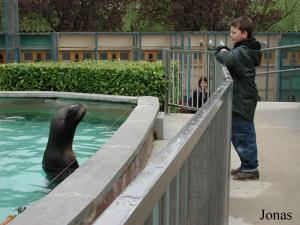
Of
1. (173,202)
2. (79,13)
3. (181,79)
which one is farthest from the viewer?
(79,13)

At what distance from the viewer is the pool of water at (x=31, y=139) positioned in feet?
21.0

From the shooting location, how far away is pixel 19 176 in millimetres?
7043

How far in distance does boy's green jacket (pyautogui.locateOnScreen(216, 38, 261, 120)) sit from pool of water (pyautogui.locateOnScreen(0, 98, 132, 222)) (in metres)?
2.36

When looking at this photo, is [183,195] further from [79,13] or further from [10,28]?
[79,13]

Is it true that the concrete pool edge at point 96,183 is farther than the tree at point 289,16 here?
No

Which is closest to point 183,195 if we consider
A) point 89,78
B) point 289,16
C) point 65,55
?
point 89,78

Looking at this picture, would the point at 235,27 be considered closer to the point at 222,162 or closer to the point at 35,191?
the point at 222,162

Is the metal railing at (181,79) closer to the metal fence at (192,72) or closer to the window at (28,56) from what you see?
the metal fence at (192,72)

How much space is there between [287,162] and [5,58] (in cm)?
1743

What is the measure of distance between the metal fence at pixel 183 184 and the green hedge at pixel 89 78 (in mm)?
7850

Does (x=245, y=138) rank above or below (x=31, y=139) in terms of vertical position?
above

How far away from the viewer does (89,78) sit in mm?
12336

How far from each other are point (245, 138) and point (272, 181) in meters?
0.55

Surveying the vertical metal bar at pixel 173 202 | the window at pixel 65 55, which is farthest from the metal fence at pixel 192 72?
the window at pixel 65 55
